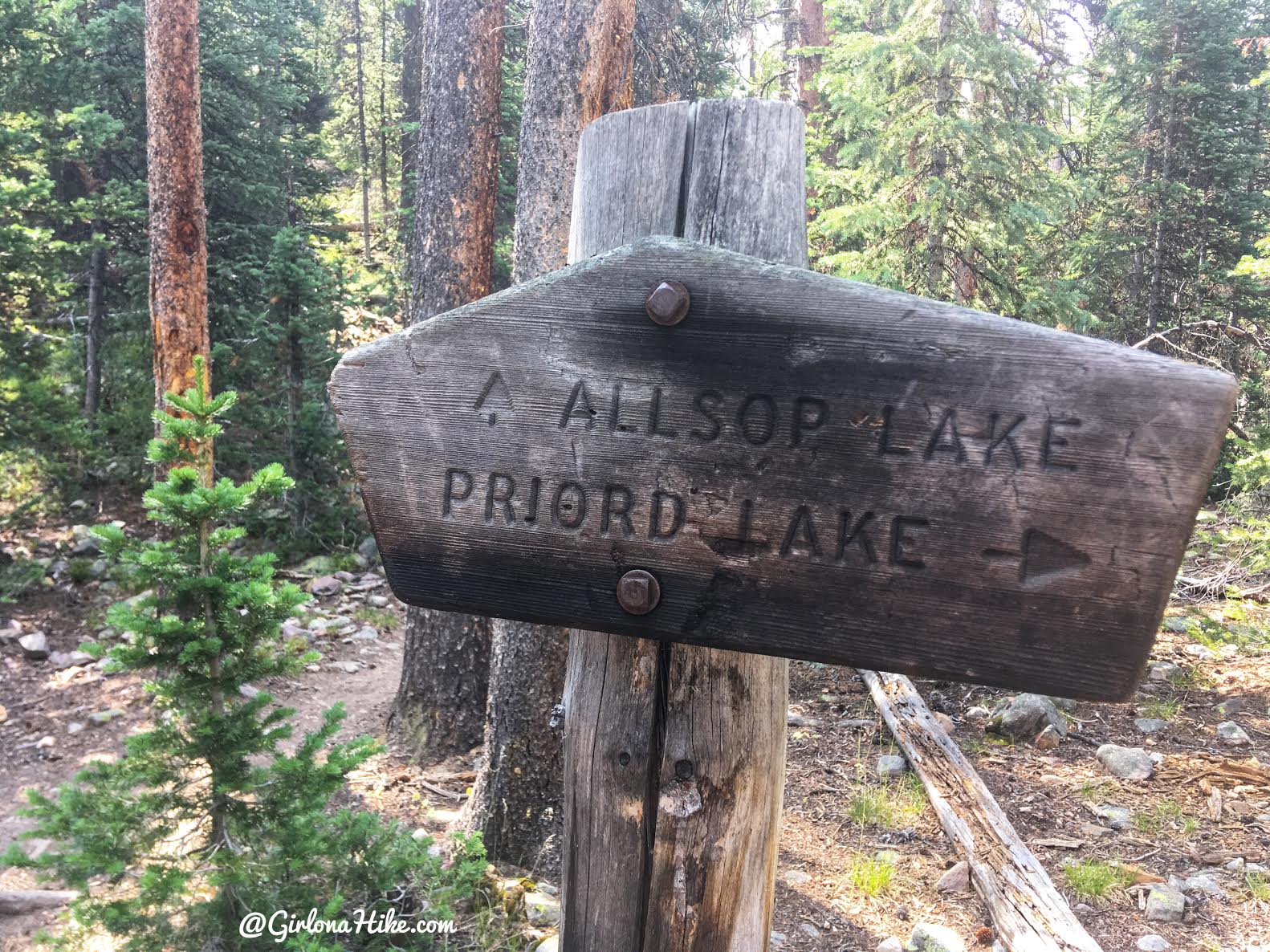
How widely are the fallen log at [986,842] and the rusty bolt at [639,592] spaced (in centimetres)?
278

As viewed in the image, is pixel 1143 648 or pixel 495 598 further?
pixel 495 598

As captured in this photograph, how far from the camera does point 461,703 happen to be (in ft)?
19.6

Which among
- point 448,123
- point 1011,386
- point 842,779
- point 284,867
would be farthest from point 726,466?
point 448,123

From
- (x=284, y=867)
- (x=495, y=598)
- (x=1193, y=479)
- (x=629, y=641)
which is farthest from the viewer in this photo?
(x=284, y=867)

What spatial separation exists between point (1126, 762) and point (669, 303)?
597cm

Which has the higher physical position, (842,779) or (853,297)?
(853,297)

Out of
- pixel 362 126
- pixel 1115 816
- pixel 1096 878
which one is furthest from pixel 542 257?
pixel 362 126

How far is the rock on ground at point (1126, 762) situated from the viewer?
568cm

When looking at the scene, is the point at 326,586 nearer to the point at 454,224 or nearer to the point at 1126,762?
the point at 454,224

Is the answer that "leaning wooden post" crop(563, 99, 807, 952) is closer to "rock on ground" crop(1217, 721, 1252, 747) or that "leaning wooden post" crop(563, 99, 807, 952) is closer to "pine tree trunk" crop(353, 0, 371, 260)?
"rock on ground" crop(1217, 721, 1252, 747)

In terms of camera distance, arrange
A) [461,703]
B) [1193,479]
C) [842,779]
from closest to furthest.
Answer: [1193,479] < [842,779] < [461,703]

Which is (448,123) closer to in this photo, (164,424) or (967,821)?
(164,424)

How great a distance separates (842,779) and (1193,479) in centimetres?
495

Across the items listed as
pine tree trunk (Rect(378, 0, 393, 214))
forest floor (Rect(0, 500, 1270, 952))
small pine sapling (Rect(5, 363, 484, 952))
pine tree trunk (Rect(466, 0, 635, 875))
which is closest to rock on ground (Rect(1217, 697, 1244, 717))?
forest floor (Rect(0, 500, 1270, 952))
